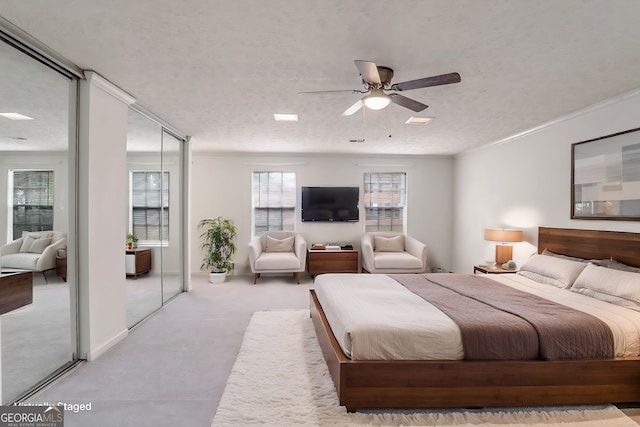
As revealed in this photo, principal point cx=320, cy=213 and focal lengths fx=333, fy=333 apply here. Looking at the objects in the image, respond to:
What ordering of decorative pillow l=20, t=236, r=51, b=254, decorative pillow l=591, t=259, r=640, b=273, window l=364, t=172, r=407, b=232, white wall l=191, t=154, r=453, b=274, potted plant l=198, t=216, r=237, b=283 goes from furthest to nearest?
1. window l=364, t=172, r=407, b=232
2. white wall l=191, t=154, r=453, b=274
3. potted plant l=198, t=216, r=237, b=283
4. decorative pillow l=591, t=259, r=640, b=273
5. decorative pillow l=20, t=236, r=51, b=254

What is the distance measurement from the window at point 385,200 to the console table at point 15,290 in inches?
221

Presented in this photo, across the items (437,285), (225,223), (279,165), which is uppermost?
(279,165)

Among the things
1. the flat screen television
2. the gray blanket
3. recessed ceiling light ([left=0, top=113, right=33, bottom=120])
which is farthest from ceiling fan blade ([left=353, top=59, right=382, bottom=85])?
the flat screen television

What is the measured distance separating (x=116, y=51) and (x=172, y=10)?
828 mm

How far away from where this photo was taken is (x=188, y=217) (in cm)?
543

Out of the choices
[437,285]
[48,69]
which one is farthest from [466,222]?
[48,69]

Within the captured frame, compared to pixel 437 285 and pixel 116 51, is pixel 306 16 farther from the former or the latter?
pixel 437 285

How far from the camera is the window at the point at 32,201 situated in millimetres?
2271

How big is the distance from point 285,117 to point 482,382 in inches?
135

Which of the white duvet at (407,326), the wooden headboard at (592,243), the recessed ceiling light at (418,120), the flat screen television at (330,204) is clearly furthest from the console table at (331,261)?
the white duvet at (407,326)

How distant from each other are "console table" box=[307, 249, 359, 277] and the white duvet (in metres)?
3.27

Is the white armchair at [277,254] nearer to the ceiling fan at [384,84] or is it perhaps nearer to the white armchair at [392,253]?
the white armchair at [392,253]

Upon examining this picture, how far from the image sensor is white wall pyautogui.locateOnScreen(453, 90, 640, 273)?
11.8 ft

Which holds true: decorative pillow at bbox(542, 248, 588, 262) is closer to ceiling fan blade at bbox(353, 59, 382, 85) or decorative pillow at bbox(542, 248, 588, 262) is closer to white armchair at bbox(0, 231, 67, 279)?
ceiling fan blade at bbox(353, 59, 382, 85)
